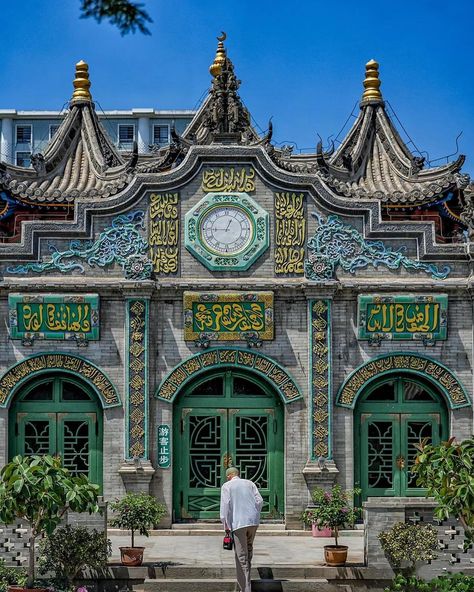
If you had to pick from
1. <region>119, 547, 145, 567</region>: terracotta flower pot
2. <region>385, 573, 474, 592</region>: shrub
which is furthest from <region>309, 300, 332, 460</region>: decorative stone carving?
<region>385, 573, 474, 592</region>: shrub

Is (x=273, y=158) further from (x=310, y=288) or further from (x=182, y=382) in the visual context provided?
(x=182, y=382)

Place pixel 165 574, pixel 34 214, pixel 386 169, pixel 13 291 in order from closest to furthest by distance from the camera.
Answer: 1. pixel 165 574
2. pixel 13 291
3. pixel 34 214
4. pixel 386 169

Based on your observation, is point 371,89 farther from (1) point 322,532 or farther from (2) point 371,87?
(1) point 322,532

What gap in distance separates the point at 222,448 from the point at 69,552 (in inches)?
258

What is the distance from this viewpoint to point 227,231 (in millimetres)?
22812

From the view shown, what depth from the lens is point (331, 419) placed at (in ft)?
73.8

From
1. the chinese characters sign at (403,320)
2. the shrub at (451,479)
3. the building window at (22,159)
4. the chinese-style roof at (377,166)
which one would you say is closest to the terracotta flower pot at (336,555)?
the shrub at (451,479)

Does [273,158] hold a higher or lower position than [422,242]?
higher

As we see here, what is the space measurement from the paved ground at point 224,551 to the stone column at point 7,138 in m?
52.8

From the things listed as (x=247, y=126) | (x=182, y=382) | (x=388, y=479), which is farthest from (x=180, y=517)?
(x=247, y=126)

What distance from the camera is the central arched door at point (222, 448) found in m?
22.6

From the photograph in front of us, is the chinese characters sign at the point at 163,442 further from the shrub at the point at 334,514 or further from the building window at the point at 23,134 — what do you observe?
the building window at the point at 23,134

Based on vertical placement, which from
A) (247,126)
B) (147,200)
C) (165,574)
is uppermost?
(247,126)

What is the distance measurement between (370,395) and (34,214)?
784 centimetres
